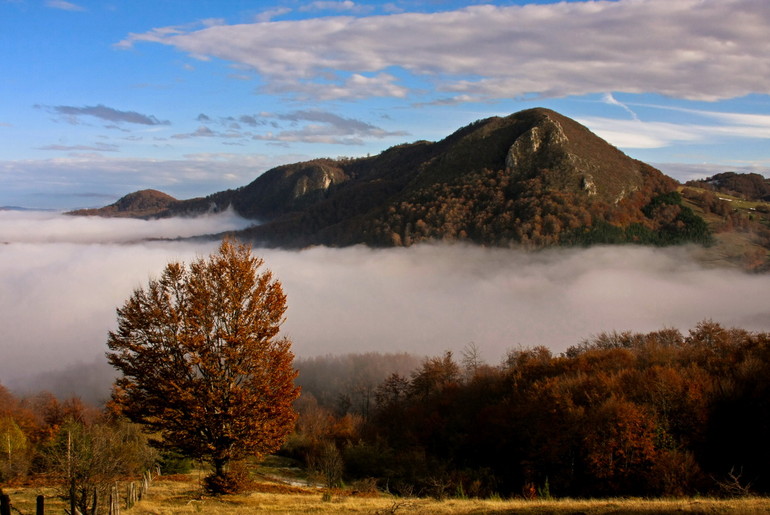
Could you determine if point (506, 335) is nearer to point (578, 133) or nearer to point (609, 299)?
point (609, 299)

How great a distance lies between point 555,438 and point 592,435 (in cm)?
356

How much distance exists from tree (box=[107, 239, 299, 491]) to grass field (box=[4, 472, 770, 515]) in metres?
2.12

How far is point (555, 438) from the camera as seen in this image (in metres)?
42.1

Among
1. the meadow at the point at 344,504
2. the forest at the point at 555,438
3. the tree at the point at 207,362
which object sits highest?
the tree at the point at 207,362

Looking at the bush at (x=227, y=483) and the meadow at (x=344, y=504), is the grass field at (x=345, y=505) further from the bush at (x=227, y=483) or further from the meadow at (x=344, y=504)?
the bush at (x=227, y=483)

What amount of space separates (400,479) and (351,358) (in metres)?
104

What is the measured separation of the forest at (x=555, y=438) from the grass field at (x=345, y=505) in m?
2.11

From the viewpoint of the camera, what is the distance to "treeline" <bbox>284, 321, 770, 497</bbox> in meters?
36.8

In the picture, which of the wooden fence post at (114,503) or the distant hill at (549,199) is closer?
the wooden fence post at (114,503)

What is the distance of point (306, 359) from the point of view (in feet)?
518

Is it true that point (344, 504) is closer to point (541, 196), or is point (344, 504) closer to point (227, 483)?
point (227, 483)

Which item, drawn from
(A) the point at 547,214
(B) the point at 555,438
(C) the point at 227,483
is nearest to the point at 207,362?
(C) the point at 227,483

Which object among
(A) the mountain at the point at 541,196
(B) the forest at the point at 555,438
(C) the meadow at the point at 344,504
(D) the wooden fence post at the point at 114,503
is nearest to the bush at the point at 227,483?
(C) the meadow at the point at 344,504

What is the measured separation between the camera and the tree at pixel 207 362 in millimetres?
22016
